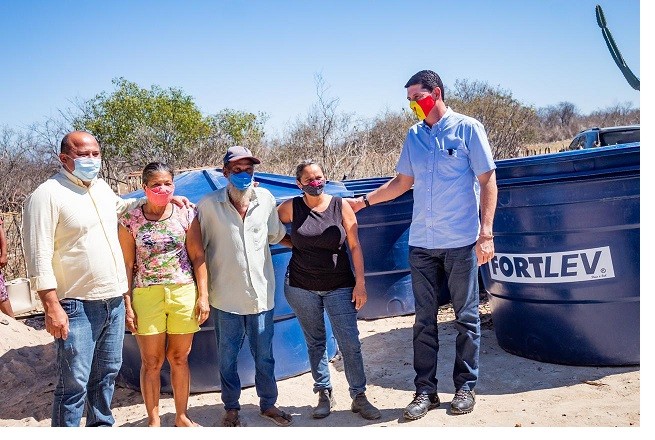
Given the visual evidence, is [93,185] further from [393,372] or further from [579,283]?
[579,283]

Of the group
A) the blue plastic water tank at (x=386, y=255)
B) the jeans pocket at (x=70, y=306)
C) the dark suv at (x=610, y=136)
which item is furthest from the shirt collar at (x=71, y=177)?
the dark suv at (x=610, y=136)

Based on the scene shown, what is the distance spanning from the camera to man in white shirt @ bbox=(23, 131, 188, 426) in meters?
3.01

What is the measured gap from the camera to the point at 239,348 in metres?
3.73

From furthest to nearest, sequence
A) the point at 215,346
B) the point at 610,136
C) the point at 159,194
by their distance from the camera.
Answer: the point at 610,136, the point at 215,346, the point at 159,194

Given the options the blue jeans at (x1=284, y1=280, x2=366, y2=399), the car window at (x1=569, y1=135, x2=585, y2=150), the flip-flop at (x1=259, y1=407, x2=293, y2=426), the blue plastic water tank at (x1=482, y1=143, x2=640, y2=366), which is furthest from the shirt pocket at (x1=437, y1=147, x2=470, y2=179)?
the car window at (x1=569, y1=135, x2=585, y2=150)

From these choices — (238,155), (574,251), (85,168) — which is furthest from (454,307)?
(85,168)

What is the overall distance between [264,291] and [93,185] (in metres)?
1.07

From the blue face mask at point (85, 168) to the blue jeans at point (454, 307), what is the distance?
5.88 ft

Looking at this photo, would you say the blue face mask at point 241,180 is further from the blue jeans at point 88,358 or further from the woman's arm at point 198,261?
the blue jeans at point 88,358

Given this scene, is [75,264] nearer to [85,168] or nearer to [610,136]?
[85,168]

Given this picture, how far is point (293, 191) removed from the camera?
465 cm

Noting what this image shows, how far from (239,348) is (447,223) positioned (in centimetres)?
136

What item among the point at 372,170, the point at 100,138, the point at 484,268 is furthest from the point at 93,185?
the point at 100,138

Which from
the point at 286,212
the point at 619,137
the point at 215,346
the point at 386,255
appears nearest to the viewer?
the point at 286,212
